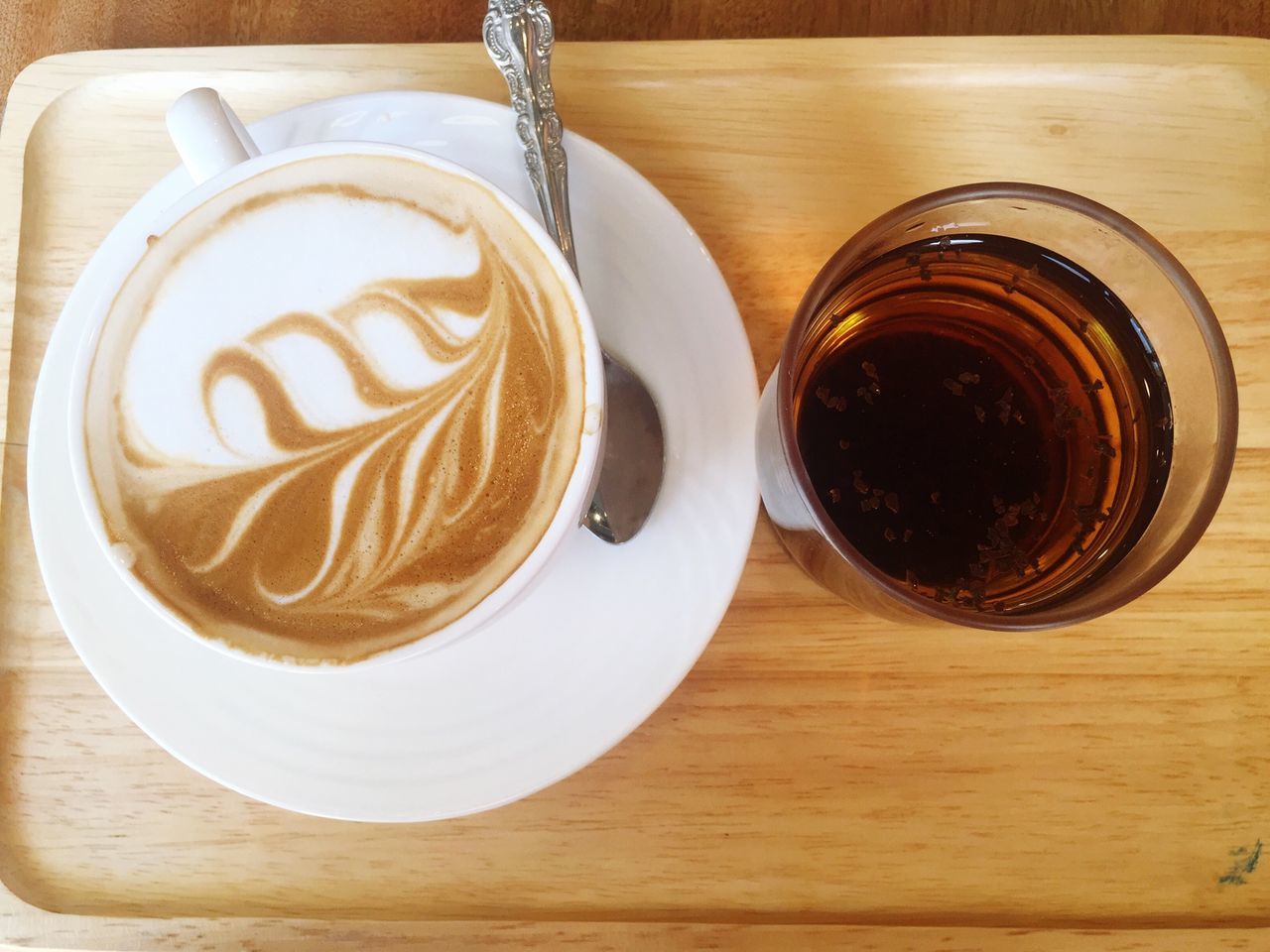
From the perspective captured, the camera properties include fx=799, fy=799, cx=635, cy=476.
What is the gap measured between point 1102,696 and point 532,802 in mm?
573

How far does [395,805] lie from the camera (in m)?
0.70

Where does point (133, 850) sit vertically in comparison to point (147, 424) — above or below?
below

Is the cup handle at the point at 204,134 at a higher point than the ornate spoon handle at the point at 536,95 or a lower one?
lower

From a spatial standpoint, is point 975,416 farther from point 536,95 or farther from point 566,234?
point 536,95

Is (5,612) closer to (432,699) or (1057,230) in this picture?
(432,699)

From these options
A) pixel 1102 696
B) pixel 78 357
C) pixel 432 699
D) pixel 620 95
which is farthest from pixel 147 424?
pixel 1102 696

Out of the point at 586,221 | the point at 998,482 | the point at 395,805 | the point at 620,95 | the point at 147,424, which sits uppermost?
the point at 620,95

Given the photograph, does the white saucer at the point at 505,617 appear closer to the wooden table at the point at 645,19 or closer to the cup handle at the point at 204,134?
the cup handle at the point at 204,134

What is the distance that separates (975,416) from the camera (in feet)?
2.21

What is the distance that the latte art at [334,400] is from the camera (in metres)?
0.64

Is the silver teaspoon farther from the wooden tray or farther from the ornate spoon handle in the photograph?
the wooden tray

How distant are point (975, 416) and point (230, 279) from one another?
631mm

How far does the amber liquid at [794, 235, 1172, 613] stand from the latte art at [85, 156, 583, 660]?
0.78ft

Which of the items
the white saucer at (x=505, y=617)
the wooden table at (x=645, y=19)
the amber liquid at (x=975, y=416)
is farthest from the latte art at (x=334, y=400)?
the wooden table at (x=645, y=19)
